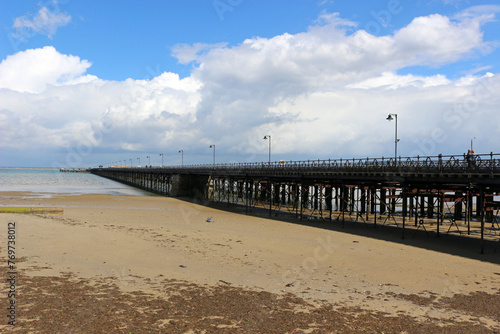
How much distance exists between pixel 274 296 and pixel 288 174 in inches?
1166

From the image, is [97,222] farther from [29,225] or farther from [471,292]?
[471,292]

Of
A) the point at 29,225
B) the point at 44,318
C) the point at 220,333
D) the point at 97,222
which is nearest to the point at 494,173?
the point at 220,333

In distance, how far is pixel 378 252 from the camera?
67.1 ft

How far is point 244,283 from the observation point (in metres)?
13.9

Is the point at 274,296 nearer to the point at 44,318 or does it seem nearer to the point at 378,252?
the point at 44,318

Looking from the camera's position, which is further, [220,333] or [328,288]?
[328,288]

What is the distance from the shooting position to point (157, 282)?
13.6 meters

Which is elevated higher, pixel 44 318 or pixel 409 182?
pixel 409 182

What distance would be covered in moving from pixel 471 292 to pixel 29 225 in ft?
86.4

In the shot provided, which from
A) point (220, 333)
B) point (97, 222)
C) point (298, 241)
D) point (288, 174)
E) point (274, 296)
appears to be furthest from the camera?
point (288, 174)

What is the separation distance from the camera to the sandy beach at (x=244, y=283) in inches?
401

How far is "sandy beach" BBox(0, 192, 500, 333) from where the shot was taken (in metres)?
10.2

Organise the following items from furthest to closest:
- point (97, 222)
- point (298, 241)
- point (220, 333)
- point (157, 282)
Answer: point (97, 222) < point (298, 241) < point (157, 282) < point (220, 333)

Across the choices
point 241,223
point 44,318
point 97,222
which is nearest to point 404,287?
point 44,318
